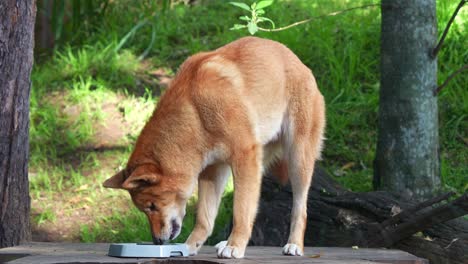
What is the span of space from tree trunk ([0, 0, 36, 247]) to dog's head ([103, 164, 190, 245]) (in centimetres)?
106

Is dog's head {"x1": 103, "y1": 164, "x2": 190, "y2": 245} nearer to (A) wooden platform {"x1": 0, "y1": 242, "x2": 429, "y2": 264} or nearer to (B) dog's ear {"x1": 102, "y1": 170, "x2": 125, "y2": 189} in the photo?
(B) dog's ear {"x1": 102, "y1": 170, "x2": 125, "y2": 189}

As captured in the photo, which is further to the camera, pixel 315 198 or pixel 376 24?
pixel 376 24

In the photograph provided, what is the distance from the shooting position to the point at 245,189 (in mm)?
5012

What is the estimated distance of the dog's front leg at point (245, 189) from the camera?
195 inches

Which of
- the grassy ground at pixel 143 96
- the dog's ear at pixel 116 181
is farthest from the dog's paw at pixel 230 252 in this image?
the grassy ground at pixel 143 96

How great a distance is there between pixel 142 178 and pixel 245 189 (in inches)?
25.2

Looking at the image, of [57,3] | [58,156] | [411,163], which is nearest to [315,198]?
[411,163]

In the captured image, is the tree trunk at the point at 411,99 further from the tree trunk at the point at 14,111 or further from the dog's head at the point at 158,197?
the tree trunk at the point at 14,111

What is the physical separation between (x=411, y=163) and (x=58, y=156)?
Answer: 402 centimetres

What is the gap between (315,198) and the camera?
20.9ft

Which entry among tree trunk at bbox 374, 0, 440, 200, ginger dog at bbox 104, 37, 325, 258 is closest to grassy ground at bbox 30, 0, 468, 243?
→ tree trunk at bbox 374, 0, 440, 200

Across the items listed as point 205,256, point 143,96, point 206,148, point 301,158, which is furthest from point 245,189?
point 143,96

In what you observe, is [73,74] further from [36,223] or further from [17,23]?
[17,23]

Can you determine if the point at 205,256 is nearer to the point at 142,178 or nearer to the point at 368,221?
the point at 142,178
